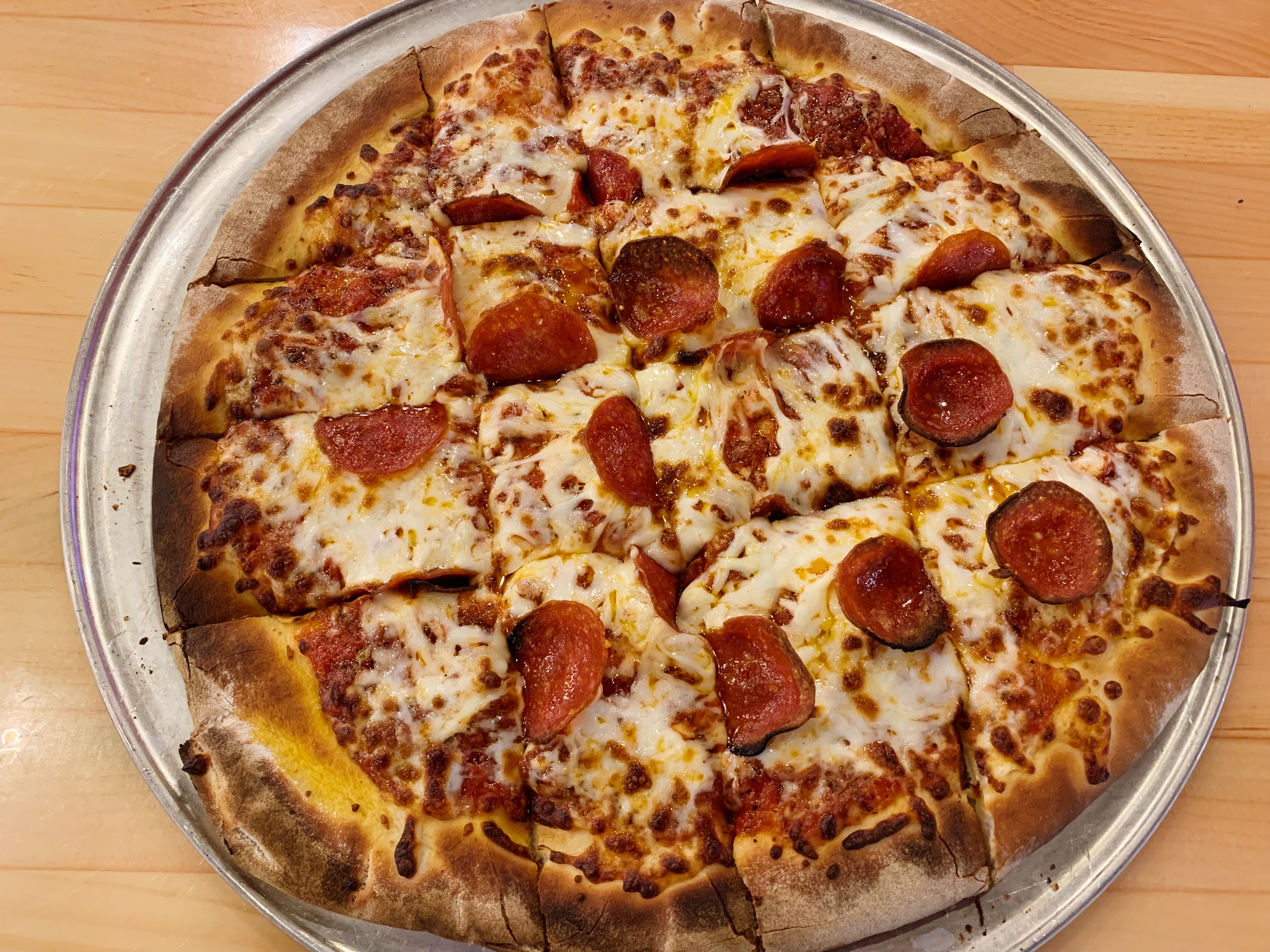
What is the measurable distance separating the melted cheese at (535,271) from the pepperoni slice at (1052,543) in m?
1.05

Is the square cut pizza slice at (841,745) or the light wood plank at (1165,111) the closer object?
the square cut pizza slice at (841,745)

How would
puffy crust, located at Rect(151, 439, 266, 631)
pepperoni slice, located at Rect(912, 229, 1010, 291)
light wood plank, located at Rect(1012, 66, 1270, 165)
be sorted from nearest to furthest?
1. puffy crust, located at Rect(151, 439, 266, 631)
2. pepperoni slice, located at Rect(912, 229, 1010, 291)
3. light wood plank, located at Rect(1012, 66, 1270, 165)

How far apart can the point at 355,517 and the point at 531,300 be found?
704mm

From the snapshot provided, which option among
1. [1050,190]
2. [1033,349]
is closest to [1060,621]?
[1033,349]

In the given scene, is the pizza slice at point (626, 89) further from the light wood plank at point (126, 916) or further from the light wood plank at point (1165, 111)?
the light wood plank at point (126, 916)

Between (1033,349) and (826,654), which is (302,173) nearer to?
(826,654)

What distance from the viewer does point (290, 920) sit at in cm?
199

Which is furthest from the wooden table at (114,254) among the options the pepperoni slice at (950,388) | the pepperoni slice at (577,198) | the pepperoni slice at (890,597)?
the pepperoni slice at (577,198)

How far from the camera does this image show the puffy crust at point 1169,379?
7.62 feet

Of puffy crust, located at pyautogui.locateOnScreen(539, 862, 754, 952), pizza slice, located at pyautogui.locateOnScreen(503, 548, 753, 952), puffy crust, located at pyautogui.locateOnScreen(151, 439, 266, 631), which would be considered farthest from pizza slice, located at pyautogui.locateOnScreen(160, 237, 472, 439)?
puffy crust, located at pyautogui.locateOnScreen(539, 862, 754, 952)

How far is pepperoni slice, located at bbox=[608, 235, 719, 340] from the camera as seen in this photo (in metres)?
2.21

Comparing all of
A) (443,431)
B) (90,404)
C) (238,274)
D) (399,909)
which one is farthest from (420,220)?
(399,909)

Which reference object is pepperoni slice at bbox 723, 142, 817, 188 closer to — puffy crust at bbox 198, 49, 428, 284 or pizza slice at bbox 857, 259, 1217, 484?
pizza slice at bbox 857, 259, 1217, 484

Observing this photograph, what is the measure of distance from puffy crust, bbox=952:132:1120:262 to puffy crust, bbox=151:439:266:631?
2375 millimetres
